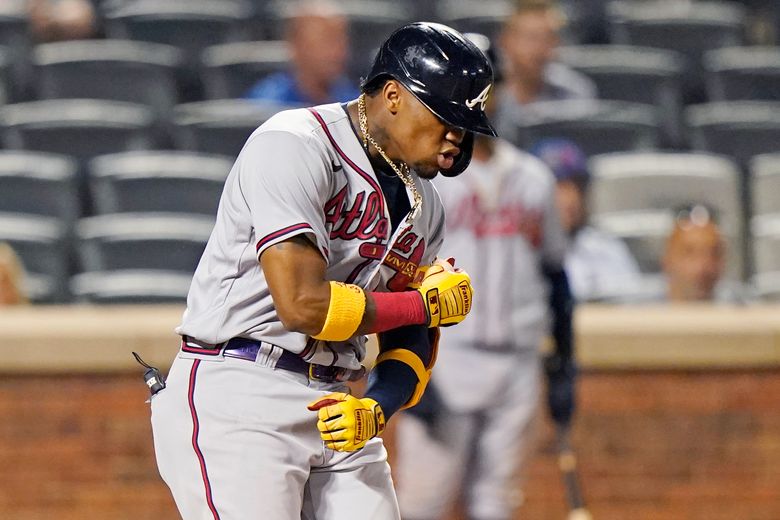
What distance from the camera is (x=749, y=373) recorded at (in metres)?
5.76

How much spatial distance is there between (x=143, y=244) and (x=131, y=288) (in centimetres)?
22

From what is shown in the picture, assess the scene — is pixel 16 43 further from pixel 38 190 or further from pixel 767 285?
pixel 767 285

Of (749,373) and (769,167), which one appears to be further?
(769,167)

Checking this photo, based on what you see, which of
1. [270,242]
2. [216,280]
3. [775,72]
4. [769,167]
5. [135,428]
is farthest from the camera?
[775,72]

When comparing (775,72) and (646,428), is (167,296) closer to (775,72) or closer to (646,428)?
(646,428)

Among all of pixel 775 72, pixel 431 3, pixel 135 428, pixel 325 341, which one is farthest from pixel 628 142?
pixel 325 341

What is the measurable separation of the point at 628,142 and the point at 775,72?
1.21 meters

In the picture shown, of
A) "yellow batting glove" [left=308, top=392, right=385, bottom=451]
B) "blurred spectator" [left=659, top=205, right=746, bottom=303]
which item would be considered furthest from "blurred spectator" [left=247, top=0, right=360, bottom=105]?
"yellow batting glove" [left=308, top=392, right=385, bottom=451]

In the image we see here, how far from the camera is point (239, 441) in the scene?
2961mm

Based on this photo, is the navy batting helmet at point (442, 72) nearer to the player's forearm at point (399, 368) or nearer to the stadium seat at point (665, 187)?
the player's forearm at point (399, 368)

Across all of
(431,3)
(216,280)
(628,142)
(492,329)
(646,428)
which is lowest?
(646,428)

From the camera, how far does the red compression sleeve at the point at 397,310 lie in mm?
2953

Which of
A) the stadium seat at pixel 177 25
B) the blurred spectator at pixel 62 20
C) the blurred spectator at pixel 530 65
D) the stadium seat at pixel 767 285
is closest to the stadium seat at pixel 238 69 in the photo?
the stadium seat at pixel 177 25

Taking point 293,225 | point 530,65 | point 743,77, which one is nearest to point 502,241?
point 530,65
